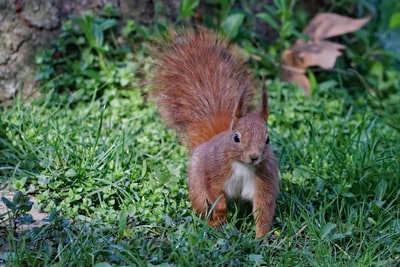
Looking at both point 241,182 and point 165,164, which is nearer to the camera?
point 241,182

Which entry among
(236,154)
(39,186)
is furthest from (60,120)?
(236,154)

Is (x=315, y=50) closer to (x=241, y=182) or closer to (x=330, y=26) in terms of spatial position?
(x=330, y=26)

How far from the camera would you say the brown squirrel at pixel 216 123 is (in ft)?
10.4

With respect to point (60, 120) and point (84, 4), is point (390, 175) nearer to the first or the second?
point (60, 120)

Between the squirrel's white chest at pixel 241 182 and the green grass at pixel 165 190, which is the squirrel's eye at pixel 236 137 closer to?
the squirrel's white chest at pixel 241 182

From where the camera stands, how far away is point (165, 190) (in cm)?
348

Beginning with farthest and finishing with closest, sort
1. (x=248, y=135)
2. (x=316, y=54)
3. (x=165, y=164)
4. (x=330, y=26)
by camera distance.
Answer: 1. (x=330, y=26)
2. (x=316, y=54)
3. (x=165, y=164)
4. (x=248, y=135)

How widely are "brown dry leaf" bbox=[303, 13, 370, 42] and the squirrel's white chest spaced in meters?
2.00

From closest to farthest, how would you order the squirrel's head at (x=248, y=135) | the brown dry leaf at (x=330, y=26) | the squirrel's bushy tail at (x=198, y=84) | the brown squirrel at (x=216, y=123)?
the squirrel's head at (x=248, y=135), the brown squirrel at (x=216, y=123), the squirrel's bushy tail at (x=198, y=84), the brown dry leaf at (x=330, y=26)

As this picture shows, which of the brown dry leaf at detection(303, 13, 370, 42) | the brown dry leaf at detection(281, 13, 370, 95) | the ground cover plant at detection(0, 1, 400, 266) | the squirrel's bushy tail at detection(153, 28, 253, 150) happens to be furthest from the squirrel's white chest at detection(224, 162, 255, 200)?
the brown dry leaf at detection(303, 13, 370, 42)

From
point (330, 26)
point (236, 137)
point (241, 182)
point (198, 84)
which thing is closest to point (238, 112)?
Result: point (236, 137)

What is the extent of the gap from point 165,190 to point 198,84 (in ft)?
1.75

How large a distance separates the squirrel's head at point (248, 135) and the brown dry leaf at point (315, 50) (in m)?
1.75

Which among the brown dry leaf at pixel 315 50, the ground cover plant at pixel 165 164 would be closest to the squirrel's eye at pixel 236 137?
the ground cover plant at pixel 165 164
